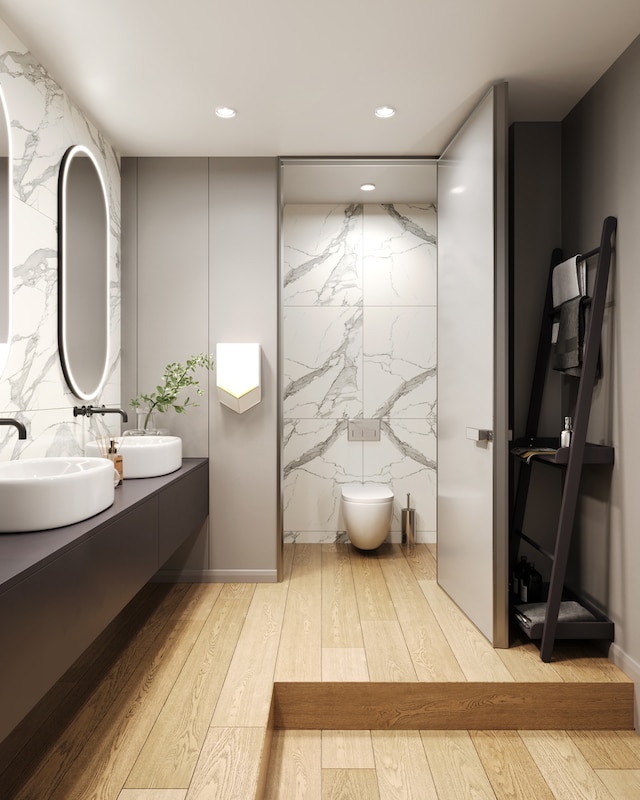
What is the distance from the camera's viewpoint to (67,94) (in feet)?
8.48

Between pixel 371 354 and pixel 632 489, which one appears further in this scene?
pixel 371 354

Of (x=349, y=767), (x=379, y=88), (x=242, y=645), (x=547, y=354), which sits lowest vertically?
(x=349, y=767)

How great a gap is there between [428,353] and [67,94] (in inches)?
104

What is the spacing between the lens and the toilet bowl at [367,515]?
3613mm

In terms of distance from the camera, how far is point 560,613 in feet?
8.05

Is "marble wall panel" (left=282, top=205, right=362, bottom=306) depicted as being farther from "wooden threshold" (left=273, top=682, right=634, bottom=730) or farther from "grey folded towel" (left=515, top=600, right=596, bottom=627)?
"wooden threshold" (left=273, top=682, right=634, bottom=730)

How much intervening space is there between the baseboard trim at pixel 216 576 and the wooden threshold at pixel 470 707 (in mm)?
1164

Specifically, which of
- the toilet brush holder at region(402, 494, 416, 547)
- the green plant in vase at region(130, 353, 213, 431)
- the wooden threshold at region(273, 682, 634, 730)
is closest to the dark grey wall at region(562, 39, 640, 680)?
the wooden threshold at region(273, 682, 634, 730)

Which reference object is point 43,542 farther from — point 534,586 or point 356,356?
point 356,356

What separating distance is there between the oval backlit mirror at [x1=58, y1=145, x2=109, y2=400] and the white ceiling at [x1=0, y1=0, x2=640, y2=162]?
360mm

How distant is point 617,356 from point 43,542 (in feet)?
7.01

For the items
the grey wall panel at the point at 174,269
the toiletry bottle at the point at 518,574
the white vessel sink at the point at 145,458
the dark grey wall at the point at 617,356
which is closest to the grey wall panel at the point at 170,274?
the grey wall panel at the point at 174,269

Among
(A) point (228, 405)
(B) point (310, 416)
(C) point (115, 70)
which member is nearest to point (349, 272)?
(B) point (310, 416)

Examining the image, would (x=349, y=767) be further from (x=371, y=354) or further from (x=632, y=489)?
(x=371, y=354)
